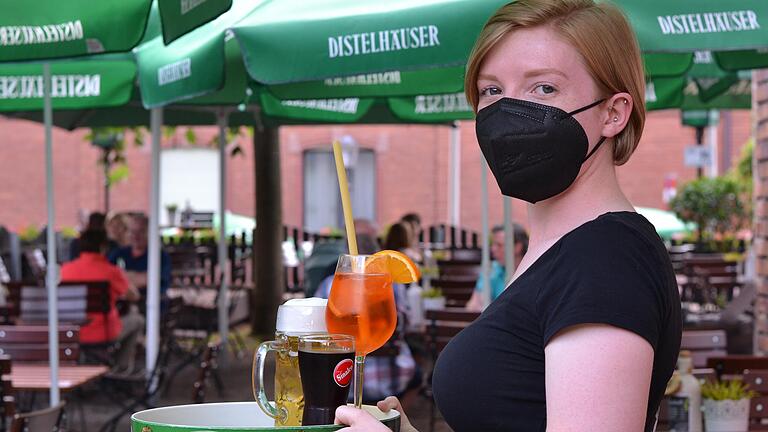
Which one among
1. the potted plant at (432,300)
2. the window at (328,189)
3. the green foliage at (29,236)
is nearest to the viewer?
the potted plant at (432,300)

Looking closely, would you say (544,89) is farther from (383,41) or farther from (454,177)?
(454,177)

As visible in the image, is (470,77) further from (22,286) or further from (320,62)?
(22,286)

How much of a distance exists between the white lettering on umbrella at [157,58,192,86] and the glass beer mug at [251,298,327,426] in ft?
13.2

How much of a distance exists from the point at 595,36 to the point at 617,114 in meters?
0.12

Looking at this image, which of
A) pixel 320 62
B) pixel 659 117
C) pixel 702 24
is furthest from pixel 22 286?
pixel 659 117

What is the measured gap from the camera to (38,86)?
7035 millimetres

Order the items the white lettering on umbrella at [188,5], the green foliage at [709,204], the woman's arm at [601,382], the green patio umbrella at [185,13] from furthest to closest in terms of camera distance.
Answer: the green foliage at [709,204] < the white lettering on umbrella at [188,5] < the green patio umbrella at [185,13] < the woman's arm at [601,382]

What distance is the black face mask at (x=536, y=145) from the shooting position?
64.6 inches

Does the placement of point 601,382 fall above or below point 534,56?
below

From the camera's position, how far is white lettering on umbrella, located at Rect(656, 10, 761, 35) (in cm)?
440

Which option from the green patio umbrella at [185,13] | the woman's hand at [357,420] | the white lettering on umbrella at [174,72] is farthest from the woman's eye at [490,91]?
the white lettering on umbrella at [174,72]

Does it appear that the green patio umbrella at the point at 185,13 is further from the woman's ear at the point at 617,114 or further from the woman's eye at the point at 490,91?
the woman's ear at the point at 617,114

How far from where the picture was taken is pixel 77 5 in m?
4.37

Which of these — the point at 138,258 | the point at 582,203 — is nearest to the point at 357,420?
the point at 582,203
